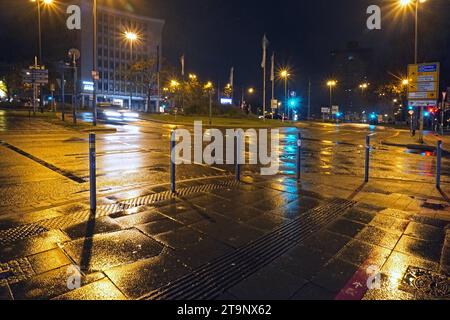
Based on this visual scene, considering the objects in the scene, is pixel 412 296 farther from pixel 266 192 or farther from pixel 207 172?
pixel 207 172

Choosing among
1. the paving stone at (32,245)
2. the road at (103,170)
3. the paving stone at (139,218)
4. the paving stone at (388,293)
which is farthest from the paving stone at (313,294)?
the road at (103,170)

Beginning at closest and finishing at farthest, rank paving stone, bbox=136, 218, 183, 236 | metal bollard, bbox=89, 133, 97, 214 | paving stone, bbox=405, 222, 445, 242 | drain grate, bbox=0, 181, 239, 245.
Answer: drain grate, bbox=0, 181, 239, 245 → paving stone, bbox=136, 218, 183, 236 → paving stone, bbox=405, 222, 445, 242 → metal bollard, bbox=89, 133, 97, 214

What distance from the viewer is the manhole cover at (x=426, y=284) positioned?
3.42 metres

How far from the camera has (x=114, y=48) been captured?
109 metres

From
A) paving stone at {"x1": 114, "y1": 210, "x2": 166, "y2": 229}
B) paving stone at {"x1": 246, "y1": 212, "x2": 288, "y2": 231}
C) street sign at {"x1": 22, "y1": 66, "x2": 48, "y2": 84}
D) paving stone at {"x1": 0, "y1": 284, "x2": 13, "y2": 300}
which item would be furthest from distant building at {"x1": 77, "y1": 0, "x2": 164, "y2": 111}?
paving stone at {"x1": 0, "y1": 284, "x2": 13, "y2": 300}

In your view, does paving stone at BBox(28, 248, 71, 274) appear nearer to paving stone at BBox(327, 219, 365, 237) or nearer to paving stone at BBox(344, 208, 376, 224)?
paving stone at BBox(327, 219, 365, 237)

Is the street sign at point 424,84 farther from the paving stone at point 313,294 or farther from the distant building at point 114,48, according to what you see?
the distant building at point 114,48

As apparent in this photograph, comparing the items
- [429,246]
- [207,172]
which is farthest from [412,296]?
[207,172]

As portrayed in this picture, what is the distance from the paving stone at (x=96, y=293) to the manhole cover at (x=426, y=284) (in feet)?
9.00

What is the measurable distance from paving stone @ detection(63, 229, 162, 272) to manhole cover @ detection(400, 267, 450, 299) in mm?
2696

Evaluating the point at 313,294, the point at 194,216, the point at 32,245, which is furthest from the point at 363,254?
the point at 32,245

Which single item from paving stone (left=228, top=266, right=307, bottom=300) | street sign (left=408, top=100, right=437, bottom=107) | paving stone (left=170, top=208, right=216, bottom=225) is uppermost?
street sign (left=408, top=100, right=437, bottom=107)

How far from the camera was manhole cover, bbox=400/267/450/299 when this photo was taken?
3.42 metres

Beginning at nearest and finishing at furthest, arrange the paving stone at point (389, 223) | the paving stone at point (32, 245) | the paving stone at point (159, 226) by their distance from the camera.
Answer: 1. the paving stone at point (32, 245)
2. the paving stone at point (159, 226)
3. the paving stone at point (389, 223)
